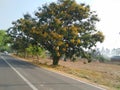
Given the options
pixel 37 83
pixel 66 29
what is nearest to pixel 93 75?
pixel 66 29

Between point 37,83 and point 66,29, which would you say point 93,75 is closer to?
point 66,29

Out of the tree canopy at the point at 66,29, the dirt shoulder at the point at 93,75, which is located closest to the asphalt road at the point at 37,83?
the dirt shoulder at the point at 93,75

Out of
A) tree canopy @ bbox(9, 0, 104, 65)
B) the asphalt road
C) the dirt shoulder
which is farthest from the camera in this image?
tree canopy @ bbox(9, 0, 104, 65)

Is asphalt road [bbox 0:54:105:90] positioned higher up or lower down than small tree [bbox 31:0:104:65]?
lower down

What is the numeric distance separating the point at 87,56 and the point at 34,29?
913cm

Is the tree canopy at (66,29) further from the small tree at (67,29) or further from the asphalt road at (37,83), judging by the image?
the asphalt road at (37,83)

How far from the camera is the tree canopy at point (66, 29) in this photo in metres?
49.0

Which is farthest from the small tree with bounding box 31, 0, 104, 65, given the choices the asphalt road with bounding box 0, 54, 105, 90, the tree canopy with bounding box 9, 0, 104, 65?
the asphalt road with bounding box 0, 54, 105, 90

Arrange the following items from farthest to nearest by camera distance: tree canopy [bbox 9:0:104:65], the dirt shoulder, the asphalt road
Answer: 1. tree canopy [bbox 9:0:104:65]
2. the dirt shoulder
3. the asphalt road

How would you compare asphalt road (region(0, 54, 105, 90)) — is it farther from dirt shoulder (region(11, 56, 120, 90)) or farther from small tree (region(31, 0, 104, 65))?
small tree (region(31, 0, 104, 65))

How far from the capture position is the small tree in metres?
49.0

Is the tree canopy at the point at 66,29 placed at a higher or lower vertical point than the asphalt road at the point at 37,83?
higher

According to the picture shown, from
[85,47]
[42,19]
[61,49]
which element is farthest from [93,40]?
[42,19]

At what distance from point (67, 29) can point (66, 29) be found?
0.71 feet
